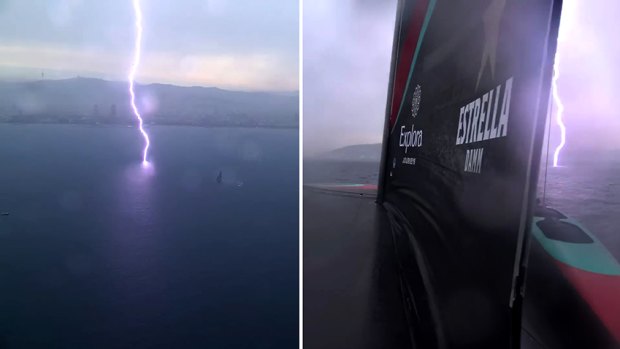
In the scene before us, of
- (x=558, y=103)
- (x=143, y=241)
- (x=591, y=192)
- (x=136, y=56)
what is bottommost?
(x=143, y=241)

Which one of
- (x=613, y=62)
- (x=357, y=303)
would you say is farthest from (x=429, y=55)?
(x=613, y=62)

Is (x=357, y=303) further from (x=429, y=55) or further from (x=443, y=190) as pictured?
(x=429, y=55)

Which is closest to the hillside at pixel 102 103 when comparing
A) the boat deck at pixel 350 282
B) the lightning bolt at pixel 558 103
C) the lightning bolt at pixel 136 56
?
the lightning bolt at pixel 136 56

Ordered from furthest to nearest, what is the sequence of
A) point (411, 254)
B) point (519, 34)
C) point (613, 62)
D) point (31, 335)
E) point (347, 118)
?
point (347, 118), point (411, 254), point (31, 335), point (519, 34), point (613, 62)

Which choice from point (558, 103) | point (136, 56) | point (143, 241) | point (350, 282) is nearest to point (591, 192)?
point (558, 103)

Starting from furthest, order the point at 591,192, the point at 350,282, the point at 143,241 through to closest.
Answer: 1. the point at 350,282
2. the point at 143,241
3. the point at 591,192

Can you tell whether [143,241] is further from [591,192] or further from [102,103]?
[591,192]

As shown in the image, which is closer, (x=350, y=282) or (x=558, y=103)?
(x=558, y=103)
